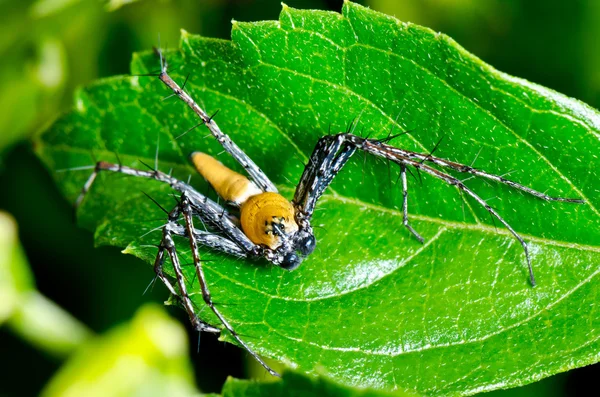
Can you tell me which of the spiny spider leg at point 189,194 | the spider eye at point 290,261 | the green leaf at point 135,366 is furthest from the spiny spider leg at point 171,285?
the spider eye at point 290,261

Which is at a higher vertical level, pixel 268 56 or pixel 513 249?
pixel 268 56

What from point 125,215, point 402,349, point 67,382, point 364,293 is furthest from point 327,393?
point 125,215

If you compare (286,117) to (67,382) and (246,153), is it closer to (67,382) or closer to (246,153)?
(246,153)

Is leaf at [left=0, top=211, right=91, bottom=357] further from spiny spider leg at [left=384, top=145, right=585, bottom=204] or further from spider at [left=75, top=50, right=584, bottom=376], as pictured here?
spiny spider leg at [left=384, top=145, right=585, bottom=204]

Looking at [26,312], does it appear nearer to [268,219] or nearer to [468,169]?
[268,219]

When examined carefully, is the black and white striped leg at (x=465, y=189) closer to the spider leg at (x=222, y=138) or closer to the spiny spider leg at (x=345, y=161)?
the spiny spider leg at (x=345, y=161)

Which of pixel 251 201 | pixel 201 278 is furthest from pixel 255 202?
pixel 201 278

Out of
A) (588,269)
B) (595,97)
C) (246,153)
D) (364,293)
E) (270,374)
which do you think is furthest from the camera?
(595,97)
